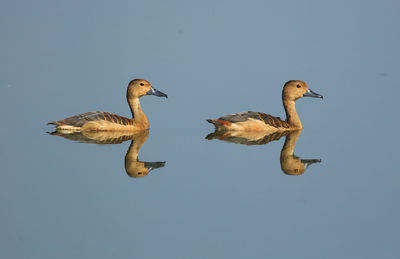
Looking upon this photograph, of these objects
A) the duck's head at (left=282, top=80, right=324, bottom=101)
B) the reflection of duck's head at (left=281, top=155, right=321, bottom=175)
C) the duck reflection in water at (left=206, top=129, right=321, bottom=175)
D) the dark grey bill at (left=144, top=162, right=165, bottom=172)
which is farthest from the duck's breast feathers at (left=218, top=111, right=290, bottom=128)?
the dark grey bill at (left=144, top=162, right=165, bottom=172)

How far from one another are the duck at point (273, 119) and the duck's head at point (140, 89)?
1.86 metres

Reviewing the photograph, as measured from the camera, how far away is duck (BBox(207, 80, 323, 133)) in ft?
64.7

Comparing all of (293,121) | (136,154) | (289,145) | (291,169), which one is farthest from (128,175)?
(293,121)

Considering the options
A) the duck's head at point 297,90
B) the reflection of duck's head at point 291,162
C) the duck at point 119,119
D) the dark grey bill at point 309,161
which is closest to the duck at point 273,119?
the duck's head at point 297,90

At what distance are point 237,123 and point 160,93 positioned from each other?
226 cm

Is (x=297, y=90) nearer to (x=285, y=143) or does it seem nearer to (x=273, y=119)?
(x=273, y=119)

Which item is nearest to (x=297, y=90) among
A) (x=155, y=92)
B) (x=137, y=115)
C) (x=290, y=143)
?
(x=290, y=143)

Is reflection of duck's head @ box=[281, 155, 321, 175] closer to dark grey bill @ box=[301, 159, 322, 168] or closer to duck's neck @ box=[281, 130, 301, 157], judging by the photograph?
dark grey bill @ box=[301, 159, 322, 168]

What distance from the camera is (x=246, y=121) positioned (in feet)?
64.8

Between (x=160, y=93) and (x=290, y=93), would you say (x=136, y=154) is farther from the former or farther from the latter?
(x=290, y=93)

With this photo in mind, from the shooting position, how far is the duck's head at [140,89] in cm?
2064

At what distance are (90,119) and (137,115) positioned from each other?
4.92ft

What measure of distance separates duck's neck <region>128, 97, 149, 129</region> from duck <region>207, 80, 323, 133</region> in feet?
5.70

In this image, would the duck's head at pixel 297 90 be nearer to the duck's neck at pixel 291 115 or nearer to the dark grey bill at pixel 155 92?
the duck's neck at pixel 291 115
